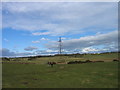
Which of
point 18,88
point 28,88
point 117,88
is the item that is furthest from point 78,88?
point 18,88

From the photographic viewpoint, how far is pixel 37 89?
77.8 ft

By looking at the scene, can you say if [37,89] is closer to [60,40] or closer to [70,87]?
[70,87]

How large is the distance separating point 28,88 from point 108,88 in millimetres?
12317

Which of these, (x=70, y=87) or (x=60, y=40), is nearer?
(x=70, y=87)

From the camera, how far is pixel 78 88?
79.2ft

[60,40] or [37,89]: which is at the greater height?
[60,40]

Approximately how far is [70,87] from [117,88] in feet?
23.5

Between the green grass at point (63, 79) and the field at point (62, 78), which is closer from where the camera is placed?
the green grass at point (63, 79)

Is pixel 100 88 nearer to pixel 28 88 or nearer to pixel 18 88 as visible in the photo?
pixel 28 88

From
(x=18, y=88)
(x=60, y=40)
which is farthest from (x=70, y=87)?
(x=60, y=40)

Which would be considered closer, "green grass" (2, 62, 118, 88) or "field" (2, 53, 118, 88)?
"green grass" (2, 62, 118, 88)

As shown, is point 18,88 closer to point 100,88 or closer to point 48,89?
point 48,89

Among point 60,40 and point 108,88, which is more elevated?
point 60,40

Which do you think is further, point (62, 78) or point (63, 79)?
point (62, 78)
